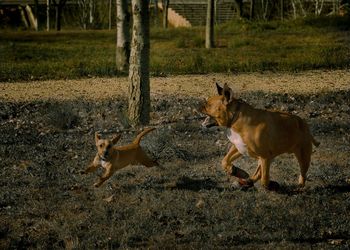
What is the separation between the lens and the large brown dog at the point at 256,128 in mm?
8414

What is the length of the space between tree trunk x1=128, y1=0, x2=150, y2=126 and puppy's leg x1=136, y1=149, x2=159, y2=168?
3160mm

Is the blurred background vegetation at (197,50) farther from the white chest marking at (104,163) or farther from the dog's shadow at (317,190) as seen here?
the dog's shadow at (317,190)

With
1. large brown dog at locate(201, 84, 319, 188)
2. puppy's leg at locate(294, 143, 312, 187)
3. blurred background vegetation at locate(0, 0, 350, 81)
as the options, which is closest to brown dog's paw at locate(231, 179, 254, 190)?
large brown dog at locate(201, 84, 319, 188)

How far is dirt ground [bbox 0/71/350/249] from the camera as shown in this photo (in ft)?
24.8

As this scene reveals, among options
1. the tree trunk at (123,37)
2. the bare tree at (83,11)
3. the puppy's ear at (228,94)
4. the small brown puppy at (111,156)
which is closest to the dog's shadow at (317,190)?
the puppy's ear at (228,94)

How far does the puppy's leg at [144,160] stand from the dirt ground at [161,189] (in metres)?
0.14

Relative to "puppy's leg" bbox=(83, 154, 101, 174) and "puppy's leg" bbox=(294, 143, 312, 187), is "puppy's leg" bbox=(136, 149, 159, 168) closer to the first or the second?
"puppy's leg" bbox=(83, 154, 101, 174)

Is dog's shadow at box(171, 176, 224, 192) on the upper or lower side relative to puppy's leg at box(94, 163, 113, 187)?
lower

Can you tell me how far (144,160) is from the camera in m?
9.77

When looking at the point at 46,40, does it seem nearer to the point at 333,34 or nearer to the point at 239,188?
the point at 333,34

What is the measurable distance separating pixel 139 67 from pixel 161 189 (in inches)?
160

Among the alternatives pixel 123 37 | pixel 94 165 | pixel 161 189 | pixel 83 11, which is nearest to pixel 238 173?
pixel 161 189

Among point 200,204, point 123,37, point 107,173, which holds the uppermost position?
point 123,37

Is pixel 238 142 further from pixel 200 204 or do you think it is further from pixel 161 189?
pixel 161 189
